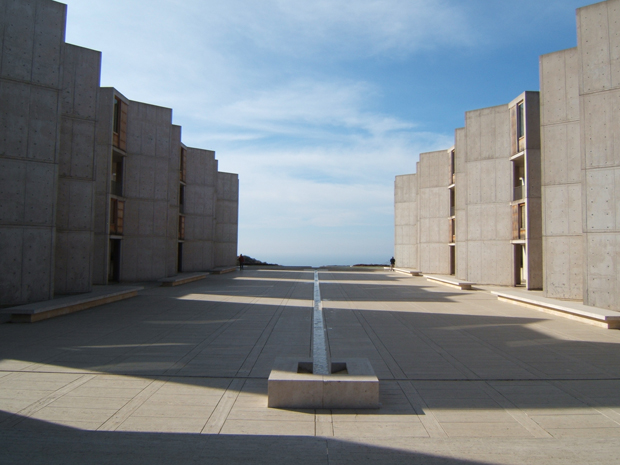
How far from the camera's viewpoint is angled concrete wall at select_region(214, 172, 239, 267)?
1700 inches

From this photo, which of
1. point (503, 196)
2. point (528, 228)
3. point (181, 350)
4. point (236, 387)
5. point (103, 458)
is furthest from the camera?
point (503, 196)

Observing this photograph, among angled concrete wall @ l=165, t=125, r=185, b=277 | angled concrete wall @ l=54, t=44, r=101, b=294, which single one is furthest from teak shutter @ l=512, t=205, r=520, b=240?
angled concrete wall @ l=54, t=44, r=101, b=294

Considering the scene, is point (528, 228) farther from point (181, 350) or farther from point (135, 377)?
point (135, 377)

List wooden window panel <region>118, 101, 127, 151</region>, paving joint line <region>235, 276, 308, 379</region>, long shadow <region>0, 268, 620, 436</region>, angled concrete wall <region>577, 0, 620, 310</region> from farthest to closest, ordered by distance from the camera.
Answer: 1. wooden window panel <region>118, 101, 127, 151</region>
2. angled concrete wall <region>577, 0, 620, 310</region>
3. paving joint line <region>235, 276, 308, 379</region>
4. long shadow <region>0, 268, 620, 436</region>

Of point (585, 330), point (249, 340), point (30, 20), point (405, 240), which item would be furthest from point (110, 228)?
point (405, 240)

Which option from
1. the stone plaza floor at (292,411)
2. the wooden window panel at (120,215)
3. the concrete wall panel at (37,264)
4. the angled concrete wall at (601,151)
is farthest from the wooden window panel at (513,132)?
the concrete wall panel at (37,264)

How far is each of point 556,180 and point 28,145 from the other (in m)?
17.3

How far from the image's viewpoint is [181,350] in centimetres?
913

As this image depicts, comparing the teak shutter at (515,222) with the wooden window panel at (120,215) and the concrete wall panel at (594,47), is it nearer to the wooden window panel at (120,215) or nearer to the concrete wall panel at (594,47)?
the concrete wall panel at (594,47)

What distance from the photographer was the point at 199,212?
35750 mm

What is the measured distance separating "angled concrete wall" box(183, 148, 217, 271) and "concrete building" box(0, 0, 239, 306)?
18.4 ft

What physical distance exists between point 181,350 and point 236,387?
273 cm

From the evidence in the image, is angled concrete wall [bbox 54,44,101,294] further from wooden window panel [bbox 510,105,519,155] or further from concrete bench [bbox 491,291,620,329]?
wooden window panel [bbox 510,105,519,155]

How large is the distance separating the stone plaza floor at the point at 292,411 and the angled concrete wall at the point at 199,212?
22.4 metres
